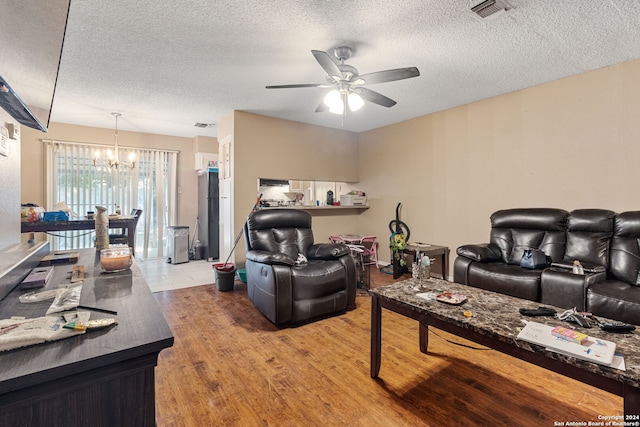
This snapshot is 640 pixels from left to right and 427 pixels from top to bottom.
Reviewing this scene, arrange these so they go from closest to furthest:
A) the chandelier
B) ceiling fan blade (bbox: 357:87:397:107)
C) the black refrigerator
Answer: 1. ceiling fan blade (bbox: 357:87:397:107)
2. the chandelier
3. the black refrigerator

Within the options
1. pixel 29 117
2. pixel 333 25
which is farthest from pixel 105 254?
pixel 333 25

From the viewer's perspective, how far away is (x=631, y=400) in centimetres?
102

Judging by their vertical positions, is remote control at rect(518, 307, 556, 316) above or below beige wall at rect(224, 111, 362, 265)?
below

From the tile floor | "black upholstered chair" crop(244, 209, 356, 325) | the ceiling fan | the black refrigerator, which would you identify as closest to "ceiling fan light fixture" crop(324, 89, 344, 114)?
the ceiling fan

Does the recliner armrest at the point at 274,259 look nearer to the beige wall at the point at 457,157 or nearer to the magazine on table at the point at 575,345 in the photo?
the beige wall at the point at 457,157

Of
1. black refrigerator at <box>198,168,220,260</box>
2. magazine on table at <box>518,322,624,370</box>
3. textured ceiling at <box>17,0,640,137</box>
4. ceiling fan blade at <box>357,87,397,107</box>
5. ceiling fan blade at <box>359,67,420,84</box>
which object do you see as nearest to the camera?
A: magazine on table at <box>518,322,624,370</box>

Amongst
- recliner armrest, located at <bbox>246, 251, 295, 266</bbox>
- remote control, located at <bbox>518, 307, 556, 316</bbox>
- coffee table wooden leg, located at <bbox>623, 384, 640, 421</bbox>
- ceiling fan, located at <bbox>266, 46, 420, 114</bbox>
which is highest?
ceiling fan, located at <bbox>266, 46, 420, 114</bbox>

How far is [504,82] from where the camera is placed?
3.35m

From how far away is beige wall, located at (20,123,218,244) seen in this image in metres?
4.70

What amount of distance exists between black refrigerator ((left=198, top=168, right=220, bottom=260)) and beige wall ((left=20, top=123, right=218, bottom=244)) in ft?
1.87

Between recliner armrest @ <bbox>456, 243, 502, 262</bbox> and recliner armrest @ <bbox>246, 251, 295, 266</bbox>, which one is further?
recliner armrest @ <bbox>456, 243, 502, 262</bbox>

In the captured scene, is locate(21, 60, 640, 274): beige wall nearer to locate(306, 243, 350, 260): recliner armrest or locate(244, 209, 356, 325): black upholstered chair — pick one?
locate(244, 209, 356, 325): black upholstered chair

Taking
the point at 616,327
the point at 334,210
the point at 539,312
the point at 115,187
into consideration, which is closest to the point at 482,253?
the point at 539,312

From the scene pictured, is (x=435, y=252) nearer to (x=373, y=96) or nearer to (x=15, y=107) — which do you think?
(x=373, y=96)
